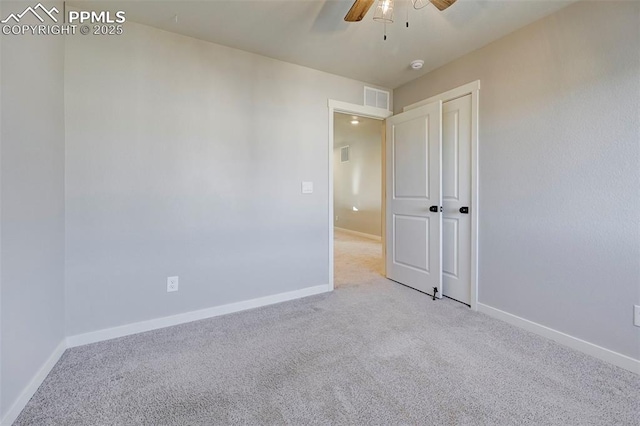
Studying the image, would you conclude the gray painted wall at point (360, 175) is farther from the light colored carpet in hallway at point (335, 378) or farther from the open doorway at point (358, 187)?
the light colored carpet in hallway at point (335, 378)

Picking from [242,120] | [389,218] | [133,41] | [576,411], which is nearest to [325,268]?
[389,218]

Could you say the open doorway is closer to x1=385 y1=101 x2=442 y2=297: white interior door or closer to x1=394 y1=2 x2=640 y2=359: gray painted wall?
x1=385 y1=101 x2=442 y2=297: white interior door

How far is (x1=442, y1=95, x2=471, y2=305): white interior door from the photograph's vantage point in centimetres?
257

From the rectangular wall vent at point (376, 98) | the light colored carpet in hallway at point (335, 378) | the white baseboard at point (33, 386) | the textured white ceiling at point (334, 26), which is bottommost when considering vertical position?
the light colored carpet in hallway at point (335, 378)

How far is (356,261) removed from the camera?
14.4ft

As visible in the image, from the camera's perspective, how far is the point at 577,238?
1867 millimetres

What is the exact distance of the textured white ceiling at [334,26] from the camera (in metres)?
1.88

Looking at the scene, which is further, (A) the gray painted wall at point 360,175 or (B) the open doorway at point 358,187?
(A) the gray painted wall at point 360,175

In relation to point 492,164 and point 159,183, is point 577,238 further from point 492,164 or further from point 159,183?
point 159,183

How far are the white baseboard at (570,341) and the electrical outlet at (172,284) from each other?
2.68 m

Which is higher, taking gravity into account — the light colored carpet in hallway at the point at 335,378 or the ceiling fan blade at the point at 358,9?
the ceiling fan blade at the point at 358,9

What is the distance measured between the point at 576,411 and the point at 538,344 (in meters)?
0.68

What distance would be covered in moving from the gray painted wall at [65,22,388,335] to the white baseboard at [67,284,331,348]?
0.05m

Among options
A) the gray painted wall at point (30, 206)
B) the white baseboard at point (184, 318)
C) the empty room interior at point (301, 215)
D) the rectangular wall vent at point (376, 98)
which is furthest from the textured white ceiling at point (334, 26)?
the white baseboard at point (184, 318)
